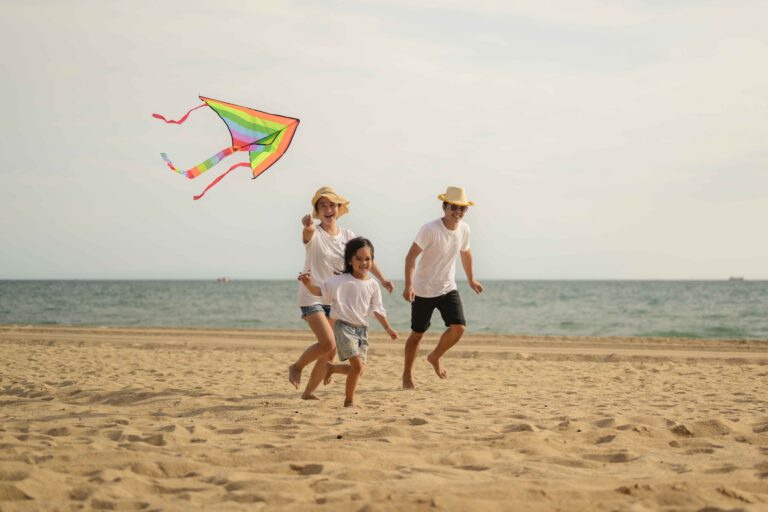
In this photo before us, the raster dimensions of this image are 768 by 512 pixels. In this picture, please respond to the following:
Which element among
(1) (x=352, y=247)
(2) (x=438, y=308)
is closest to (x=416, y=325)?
(2) (x=438, y=308)

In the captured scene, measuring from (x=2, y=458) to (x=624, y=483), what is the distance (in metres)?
3.36

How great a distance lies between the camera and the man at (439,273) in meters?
7.45

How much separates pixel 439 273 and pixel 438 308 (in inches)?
14.2

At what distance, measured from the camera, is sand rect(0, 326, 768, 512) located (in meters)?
3.46

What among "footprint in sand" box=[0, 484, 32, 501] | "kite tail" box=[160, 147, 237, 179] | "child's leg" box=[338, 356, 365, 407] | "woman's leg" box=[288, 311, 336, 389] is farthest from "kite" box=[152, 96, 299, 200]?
"footprint in sand" box=[0, 484, 32, 501]

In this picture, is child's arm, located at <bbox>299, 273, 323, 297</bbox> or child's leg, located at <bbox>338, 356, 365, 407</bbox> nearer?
child's leg, located at <bbox>338, 356, 365, 407</bbox>

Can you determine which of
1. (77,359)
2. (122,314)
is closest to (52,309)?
(122,314)

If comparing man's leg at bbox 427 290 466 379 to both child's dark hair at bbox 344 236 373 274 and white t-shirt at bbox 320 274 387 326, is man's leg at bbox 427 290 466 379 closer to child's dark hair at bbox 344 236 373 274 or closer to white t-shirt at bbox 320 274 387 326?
white t-shirt at bbox 320 274 387 326

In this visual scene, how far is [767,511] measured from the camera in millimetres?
3221

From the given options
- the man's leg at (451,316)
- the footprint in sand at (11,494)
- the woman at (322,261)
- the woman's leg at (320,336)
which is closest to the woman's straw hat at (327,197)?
the woman at (322,261)

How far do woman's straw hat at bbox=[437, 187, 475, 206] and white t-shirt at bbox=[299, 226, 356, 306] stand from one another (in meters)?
1.46

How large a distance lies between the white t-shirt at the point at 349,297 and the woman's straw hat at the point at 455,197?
1.64 metres

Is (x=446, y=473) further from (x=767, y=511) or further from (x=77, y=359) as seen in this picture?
(x=77, y=359)

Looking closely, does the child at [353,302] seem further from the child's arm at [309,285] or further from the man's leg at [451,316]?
the man's leg at [451,316]
